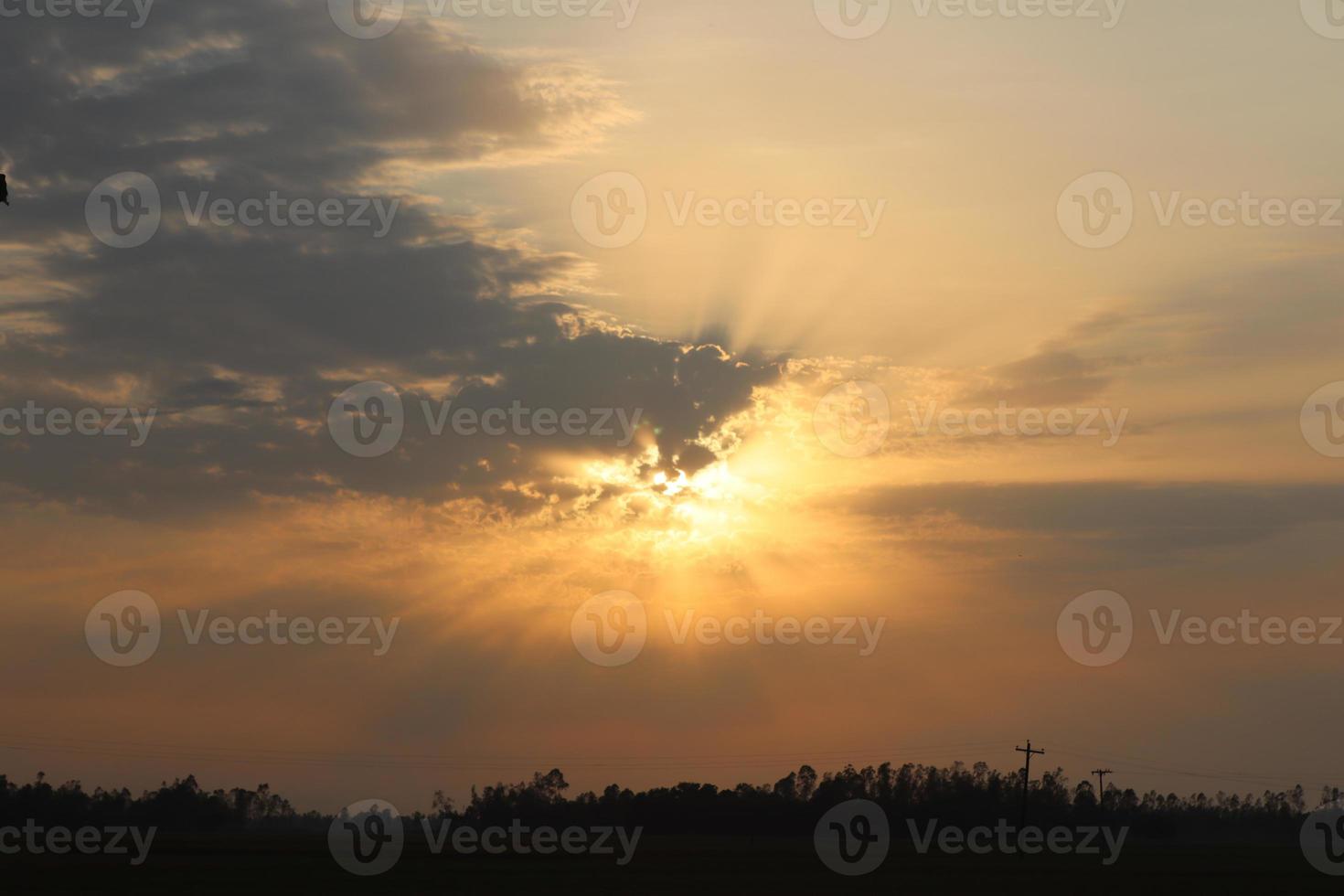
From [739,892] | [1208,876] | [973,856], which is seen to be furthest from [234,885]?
[973,856]

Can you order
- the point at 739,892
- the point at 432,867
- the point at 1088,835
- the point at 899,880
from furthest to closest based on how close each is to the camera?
1. the point at 1088,835
2. the point at 432,867
3. the point at 899,880
4. the point at 739,892

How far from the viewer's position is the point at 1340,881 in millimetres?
90188

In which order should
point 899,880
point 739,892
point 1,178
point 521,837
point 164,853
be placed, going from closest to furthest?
point 1,178 → point 739,892 → point 899,880 → point 164,853 → point 521,837

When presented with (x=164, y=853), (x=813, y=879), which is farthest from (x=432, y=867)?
(x=164, y=853)

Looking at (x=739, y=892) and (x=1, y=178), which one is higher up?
(x=1, y=178)

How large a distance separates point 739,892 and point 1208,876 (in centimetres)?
5077

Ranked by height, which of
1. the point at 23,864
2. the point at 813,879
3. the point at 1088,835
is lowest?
the point at 23,864

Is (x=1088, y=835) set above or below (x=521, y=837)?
above

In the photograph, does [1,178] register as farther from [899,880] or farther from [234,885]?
[899,880]

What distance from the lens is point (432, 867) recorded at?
3880 inches

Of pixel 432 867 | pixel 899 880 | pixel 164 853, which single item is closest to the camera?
pixel 899 880

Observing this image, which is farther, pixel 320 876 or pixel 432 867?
pixel 432 867

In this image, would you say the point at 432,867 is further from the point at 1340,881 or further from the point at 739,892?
the point at 1340,881

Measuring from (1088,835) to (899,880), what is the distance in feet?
418
